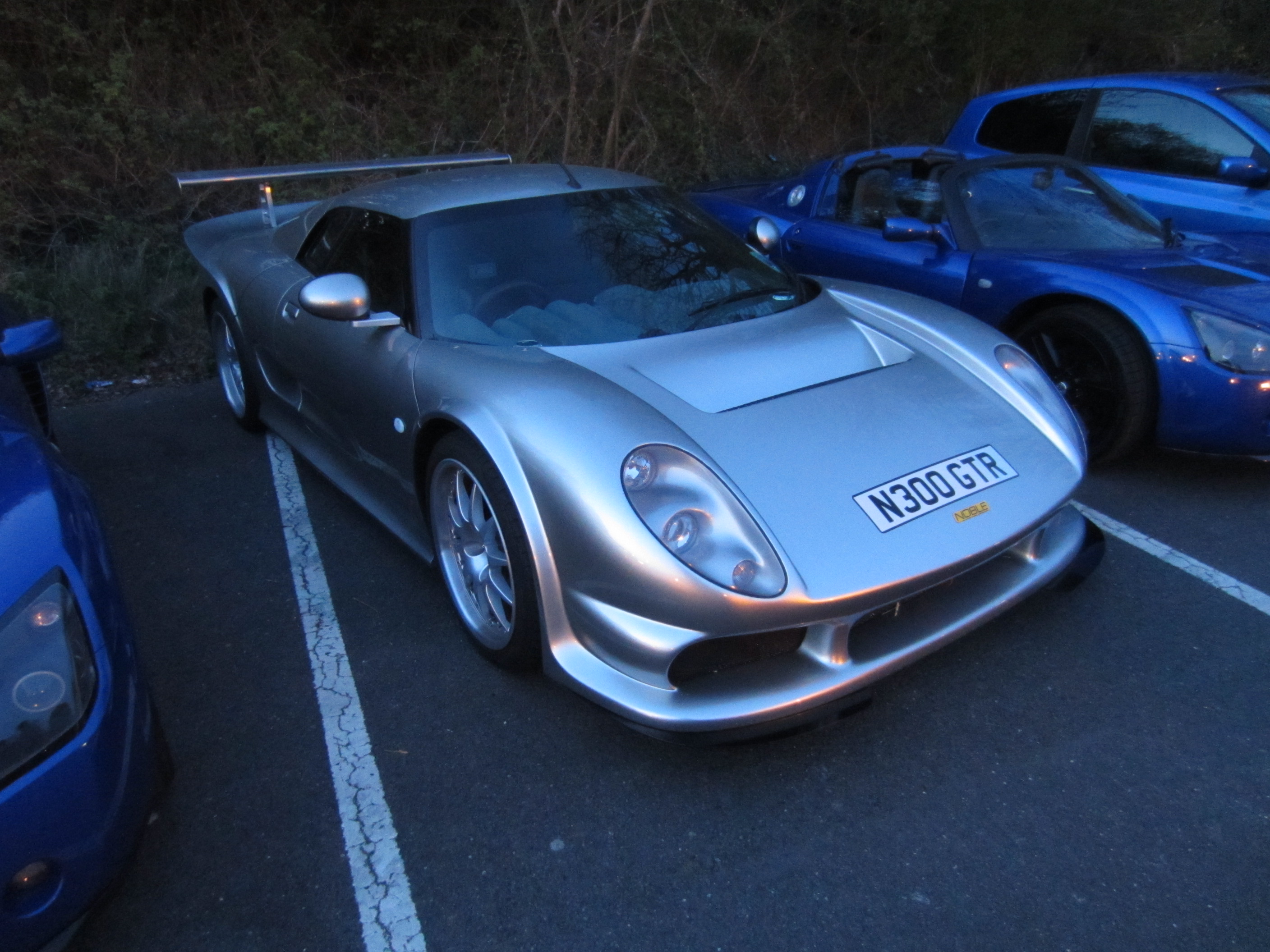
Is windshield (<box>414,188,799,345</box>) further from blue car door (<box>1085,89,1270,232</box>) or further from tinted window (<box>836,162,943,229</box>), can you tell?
blue car door (<box>1085,89,1270,232</box>)

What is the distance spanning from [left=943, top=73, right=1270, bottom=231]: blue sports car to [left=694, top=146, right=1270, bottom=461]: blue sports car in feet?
1.35

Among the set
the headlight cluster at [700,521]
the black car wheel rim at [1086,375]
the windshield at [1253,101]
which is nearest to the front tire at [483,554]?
the headlight cluster at [700,521]

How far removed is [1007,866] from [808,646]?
61cm

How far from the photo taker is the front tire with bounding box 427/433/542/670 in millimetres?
2402

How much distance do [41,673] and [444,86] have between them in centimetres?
828

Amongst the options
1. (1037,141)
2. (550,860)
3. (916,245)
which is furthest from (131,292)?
(1037,141)

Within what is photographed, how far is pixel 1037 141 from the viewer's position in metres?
5.76

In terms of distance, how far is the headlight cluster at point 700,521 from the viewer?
2.11 m

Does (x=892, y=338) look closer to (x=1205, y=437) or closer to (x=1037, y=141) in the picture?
(x=1205, y=437)

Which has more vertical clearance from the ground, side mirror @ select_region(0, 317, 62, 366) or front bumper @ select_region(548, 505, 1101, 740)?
side mirror @ select_region(0, 317, 62, 366)

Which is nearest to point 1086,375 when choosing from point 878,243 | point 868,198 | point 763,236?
point 878,243

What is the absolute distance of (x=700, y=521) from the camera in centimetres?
219

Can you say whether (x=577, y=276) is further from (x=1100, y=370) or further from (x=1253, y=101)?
(x=1253, y=101)

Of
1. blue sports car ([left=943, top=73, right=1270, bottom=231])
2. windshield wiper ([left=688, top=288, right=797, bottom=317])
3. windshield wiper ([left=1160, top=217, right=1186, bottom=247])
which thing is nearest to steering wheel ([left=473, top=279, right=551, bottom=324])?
windshield wiper ([left=688, top=288, right=797, bottom=317])
